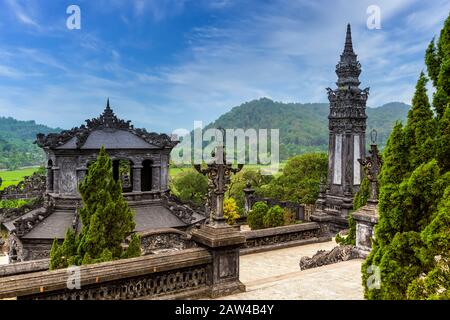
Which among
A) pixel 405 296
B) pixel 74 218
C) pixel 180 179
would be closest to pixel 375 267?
pixel 405 296

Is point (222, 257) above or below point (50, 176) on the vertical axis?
below

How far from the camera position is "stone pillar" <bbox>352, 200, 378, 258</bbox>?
11711mm

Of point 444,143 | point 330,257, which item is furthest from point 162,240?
point 444,143

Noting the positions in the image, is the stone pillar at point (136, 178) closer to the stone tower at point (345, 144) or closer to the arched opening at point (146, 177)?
the arched opening at point (146, 177)

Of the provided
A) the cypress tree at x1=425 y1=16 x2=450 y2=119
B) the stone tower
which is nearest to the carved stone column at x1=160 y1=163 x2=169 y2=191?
the stone tower

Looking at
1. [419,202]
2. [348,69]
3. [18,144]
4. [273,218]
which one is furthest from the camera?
[18,144]

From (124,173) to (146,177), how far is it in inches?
382

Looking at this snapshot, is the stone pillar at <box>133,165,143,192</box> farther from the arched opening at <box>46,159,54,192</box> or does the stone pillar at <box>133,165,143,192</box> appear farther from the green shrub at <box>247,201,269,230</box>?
the green shrub at <box>247,201,269,230</box>

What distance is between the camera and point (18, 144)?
130250 mm

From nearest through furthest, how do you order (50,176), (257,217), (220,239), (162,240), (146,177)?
(220,239) → (162,240) → (50,176) → (146,177) → (257,217)

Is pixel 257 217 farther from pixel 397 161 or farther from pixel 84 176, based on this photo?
pixel 397 161

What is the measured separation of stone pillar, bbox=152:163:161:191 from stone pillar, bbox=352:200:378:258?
15.2 m

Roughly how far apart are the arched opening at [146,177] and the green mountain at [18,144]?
61.1 m
